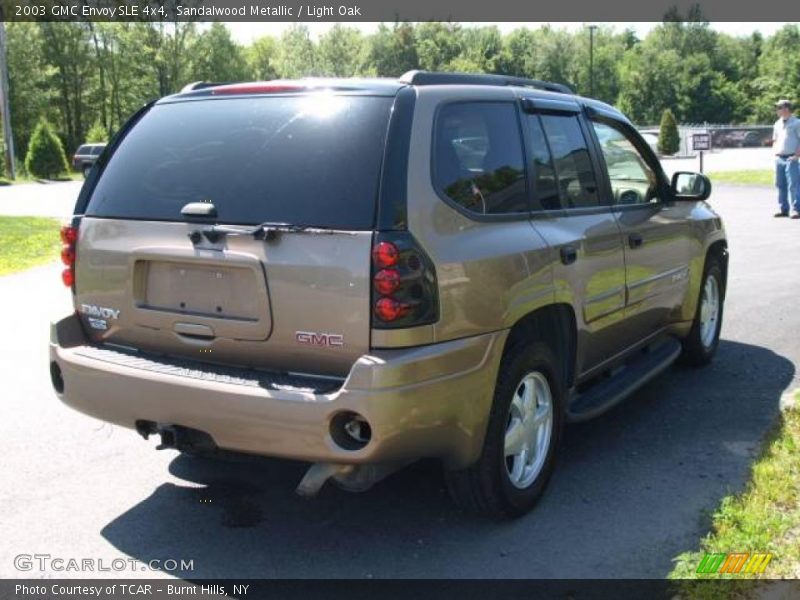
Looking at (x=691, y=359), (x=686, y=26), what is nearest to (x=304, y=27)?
(x=686, y=26)

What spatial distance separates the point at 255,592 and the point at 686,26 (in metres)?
109

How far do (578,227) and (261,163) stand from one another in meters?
1.72

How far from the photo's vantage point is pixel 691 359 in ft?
21.0

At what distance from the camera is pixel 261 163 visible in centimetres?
364

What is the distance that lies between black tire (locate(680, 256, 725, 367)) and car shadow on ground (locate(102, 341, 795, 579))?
1.13m

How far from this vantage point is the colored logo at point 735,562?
338cm

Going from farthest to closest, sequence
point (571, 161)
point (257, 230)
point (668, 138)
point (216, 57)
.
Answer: point (216, 57) → point (668, 138) → point (571, 161) → point (257, 230)

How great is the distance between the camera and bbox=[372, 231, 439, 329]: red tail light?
331cm

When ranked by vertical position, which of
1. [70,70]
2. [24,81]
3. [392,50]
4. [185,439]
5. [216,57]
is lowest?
[185,439]

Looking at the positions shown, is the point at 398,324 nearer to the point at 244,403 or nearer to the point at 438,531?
the point at 244,403

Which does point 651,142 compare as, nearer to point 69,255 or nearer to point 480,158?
point 480,158

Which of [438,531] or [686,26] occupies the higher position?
[686,26]

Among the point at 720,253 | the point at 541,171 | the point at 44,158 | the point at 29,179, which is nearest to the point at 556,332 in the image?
the point at 541,171

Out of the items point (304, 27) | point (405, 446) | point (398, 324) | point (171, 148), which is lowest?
point (405, 446)
